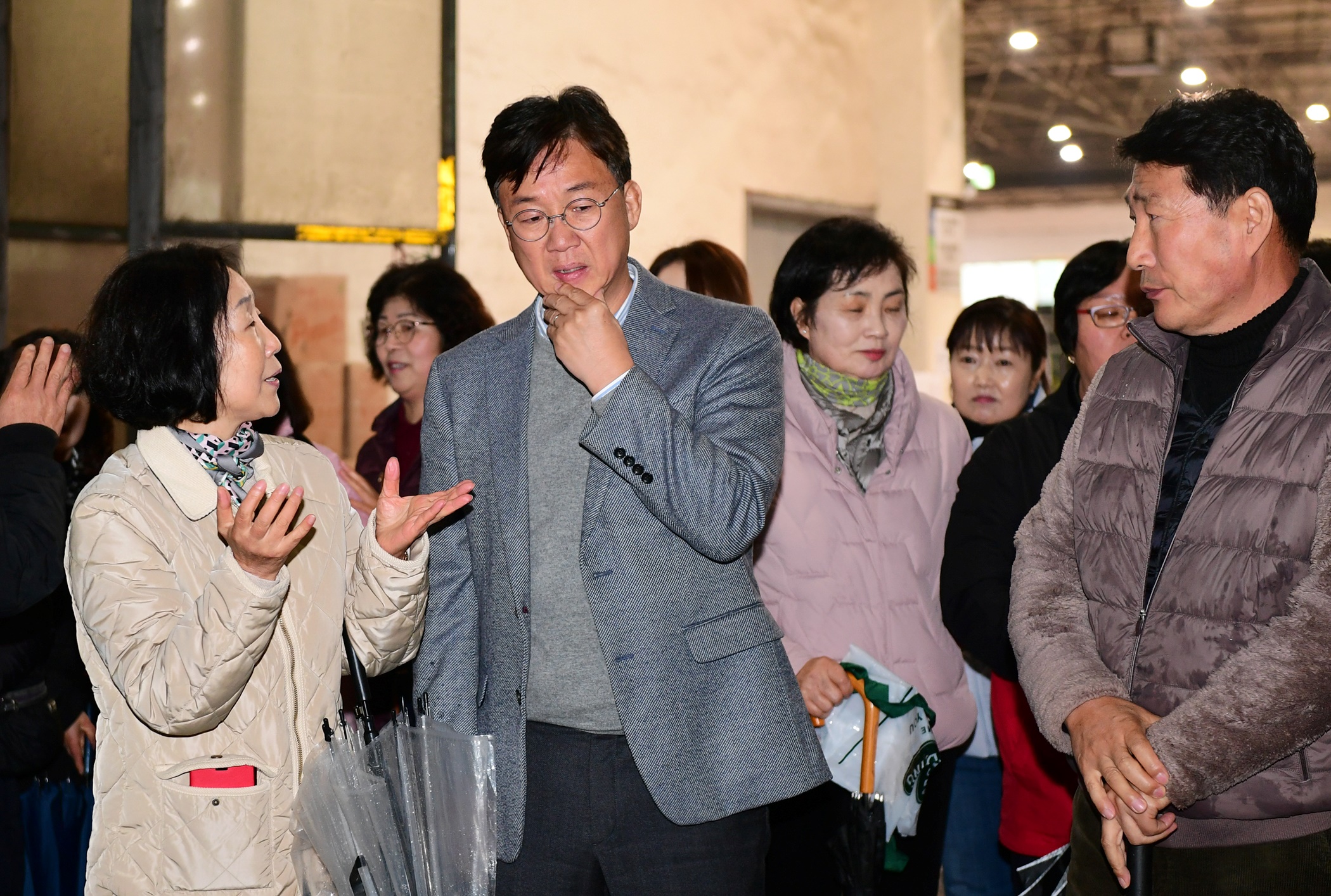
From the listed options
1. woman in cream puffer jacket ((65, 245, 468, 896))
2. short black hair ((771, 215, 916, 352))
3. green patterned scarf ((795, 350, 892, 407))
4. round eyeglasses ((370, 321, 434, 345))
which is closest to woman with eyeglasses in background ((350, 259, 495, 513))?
round eyeglasses ((370, 321, 434, 345))

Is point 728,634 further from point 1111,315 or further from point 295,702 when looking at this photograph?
point 1111,315

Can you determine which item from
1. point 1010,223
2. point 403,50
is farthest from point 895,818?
point 1010,223

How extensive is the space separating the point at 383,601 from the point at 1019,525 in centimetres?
123

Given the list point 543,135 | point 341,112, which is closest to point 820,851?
point 543,135

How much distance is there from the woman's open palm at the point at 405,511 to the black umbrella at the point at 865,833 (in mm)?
1062

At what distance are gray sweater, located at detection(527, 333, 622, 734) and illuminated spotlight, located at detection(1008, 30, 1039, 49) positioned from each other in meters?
9.86

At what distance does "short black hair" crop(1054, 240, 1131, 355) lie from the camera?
275 cm

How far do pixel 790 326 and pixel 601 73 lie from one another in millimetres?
3012

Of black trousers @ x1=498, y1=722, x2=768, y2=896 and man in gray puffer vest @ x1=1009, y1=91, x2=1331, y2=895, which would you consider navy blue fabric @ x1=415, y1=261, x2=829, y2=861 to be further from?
man in gray puffer vest @ x1=1009, y1=91, x2=1331, y2=895

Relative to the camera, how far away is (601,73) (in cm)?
551

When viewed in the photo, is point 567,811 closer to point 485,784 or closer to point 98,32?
point 485,784

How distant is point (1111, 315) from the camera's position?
2.71 meters

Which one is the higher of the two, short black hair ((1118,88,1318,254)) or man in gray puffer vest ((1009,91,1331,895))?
short black hair ((1118,88,1318,254))

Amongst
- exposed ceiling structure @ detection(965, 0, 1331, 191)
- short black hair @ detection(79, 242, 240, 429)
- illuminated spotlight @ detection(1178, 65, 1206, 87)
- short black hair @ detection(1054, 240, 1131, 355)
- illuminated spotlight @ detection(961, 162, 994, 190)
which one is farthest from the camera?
illuminated spotlight @ detection(961, 162, 994, 190)
